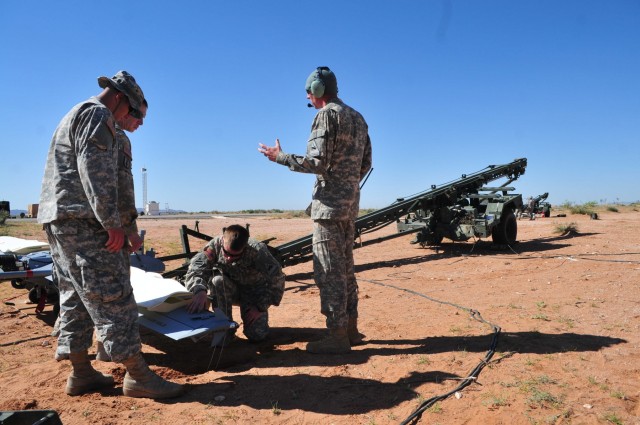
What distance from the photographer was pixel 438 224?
33.8ft

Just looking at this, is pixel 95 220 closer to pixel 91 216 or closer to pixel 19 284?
pixel 91 216

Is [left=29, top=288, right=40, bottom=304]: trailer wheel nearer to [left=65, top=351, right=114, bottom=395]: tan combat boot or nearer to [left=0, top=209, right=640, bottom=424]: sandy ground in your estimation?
[left=0, top=209, right=640, bottom=424]: sandy ground

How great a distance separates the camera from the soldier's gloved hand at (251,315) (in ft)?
14.6

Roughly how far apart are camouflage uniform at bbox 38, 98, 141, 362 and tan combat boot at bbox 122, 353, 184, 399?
16cm

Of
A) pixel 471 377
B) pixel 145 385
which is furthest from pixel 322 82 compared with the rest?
pixel 145 385

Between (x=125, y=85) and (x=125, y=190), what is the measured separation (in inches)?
26.4

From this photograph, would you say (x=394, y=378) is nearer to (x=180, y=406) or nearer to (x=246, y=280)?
(x=180, y=406)

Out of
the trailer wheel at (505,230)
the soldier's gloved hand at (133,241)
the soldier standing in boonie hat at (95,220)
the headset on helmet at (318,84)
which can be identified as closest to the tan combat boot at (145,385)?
the soldier standing in boonie hat at (95,220)

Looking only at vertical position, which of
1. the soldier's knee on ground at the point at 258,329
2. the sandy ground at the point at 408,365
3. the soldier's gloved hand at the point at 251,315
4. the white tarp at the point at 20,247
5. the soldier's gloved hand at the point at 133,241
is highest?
the soldier's gloved hand at the point at 133,241

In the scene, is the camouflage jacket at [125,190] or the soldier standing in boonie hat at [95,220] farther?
the camouflage jacket at [125,190]

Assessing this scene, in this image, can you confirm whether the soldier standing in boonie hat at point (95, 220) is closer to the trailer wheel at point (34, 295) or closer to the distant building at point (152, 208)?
the trailer wheel at point (34, 295)

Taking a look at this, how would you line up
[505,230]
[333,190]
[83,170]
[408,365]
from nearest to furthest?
[83,170] < [408,365] < [333,190] < [505,230]

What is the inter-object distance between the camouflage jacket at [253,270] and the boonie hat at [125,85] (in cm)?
163

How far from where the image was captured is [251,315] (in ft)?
14.7
